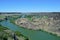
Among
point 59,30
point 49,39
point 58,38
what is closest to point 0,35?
point 49,39

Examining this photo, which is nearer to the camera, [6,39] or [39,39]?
[6,39]

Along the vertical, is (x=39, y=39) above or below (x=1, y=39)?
below

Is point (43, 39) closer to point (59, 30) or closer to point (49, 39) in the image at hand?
point (49, 39)

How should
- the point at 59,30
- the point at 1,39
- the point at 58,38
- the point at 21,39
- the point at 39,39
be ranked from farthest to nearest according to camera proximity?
the point at 59,30, the point at 58,38, the point at 39,39, the point at 21,39, the point at 1,39

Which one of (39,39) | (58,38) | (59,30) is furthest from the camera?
(59,30)

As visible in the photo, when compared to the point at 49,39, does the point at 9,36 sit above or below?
above

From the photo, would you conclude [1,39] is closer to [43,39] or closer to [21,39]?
[21,39]

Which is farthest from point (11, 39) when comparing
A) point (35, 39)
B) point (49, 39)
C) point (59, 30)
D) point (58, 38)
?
point (59, 30)

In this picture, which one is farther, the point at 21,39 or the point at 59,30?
the point at 59,30

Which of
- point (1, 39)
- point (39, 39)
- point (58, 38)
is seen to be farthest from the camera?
point (58, 38)
